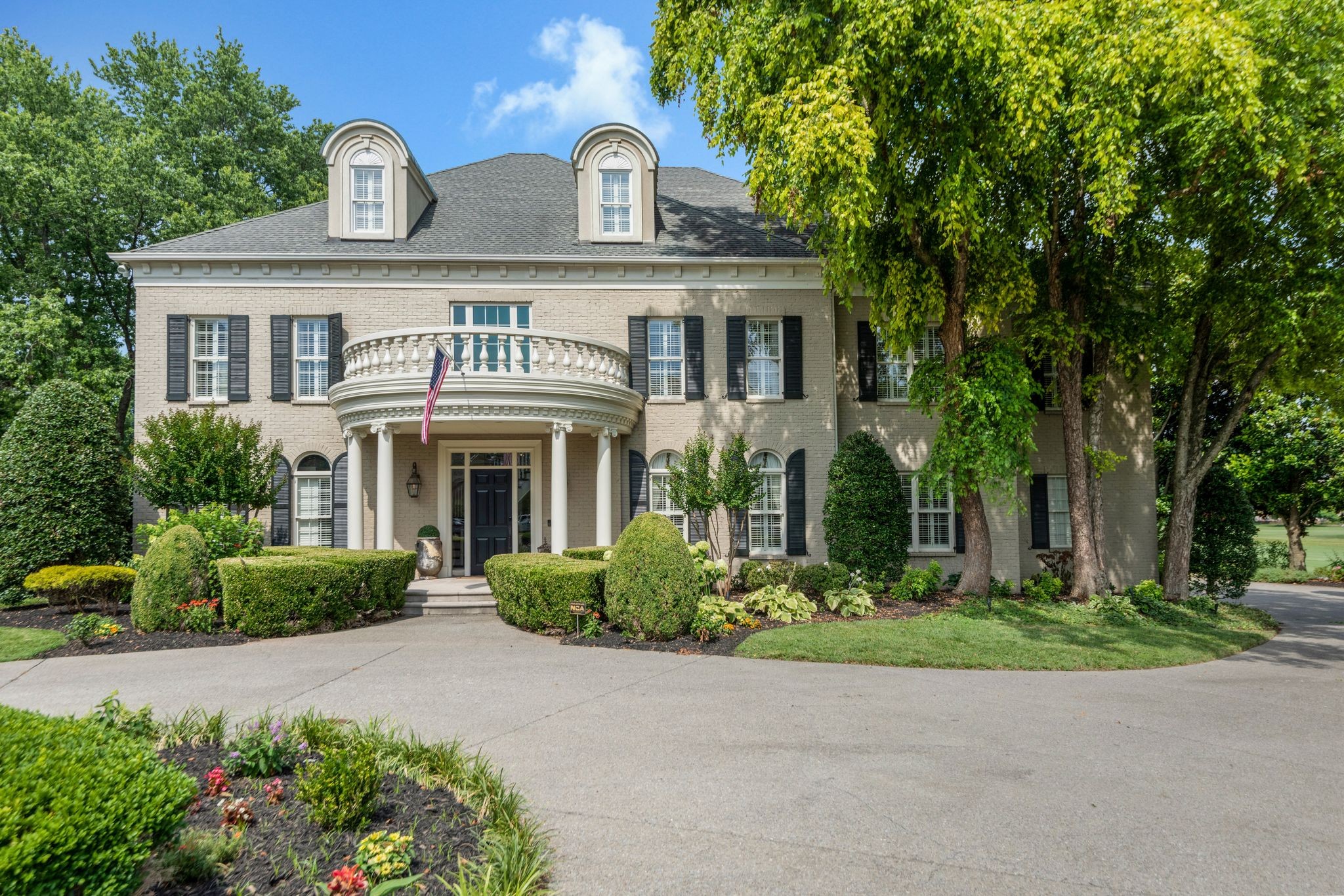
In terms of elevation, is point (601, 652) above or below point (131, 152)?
below

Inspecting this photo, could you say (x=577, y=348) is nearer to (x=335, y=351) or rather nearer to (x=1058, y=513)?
(x=335, y=351)

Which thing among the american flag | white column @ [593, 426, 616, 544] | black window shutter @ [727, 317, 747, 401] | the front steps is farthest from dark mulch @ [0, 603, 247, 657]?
black window shutter @ [727, 317, 747, 401]

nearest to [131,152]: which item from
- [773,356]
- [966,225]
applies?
[773,356]

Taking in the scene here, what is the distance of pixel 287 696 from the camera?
7.20 metres

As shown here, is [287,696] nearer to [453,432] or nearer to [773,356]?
[453,432]

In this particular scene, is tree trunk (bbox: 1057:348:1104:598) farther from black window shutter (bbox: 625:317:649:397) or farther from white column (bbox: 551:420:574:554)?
white column (bbox: 551:420:574:554)

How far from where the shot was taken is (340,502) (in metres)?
15.1

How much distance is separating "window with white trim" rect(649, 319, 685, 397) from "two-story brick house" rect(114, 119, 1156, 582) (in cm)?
4

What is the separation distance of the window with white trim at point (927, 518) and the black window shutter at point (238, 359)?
14.5m

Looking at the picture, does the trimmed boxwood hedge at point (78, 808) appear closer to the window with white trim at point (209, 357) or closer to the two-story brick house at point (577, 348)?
the two-story brick house at point (577, 348)

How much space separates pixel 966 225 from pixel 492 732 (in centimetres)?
1061

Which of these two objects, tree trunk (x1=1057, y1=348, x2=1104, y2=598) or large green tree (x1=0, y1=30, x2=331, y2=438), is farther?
large green tree (x1=0, y1=30, x2=331, y2=438)

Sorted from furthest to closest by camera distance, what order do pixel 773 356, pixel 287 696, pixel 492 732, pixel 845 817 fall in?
pixel 773 356
pixel 287 696
pixel 492 732
pixel 845 817

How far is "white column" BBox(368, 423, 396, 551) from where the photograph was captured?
44.3 feet
